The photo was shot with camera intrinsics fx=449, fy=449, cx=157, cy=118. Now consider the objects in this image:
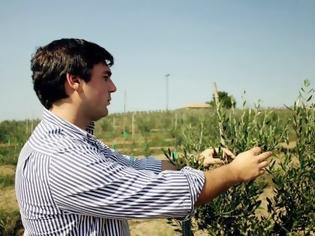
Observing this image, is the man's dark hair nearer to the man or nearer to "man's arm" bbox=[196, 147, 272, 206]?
the man

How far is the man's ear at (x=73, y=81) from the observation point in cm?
202

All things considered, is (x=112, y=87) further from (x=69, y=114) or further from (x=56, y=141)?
(x=56, y=141)

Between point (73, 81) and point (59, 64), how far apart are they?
3.9 inches

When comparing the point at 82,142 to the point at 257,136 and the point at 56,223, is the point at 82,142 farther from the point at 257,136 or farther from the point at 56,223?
the point at 257,136

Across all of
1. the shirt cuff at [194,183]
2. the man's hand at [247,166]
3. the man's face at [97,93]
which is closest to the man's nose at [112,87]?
the man's face at [97,93]

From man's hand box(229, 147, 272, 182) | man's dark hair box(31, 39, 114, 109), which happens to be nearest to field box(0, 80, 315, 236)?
man's hand box(229, 147, 272, 182)

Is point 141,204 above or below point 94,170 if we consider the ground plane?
below

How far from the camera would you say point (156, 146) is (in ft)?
84.9

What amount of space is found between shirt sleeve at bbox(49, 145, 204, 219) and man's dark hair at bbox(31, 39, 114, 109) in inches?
14.3

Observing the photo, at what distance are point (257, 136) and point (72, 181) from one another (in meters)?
2.65

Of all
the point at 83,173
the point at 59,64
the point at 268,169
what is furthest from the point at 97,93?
the point at 268,169

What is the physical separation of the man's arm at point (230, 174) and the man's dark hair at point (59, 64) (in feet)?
2.35

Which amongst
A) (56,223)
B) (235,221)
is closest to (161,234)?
(235,221)

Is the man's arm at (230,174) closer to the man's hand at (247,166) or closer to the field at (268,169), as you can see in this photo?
the man's hand at (247,166)
